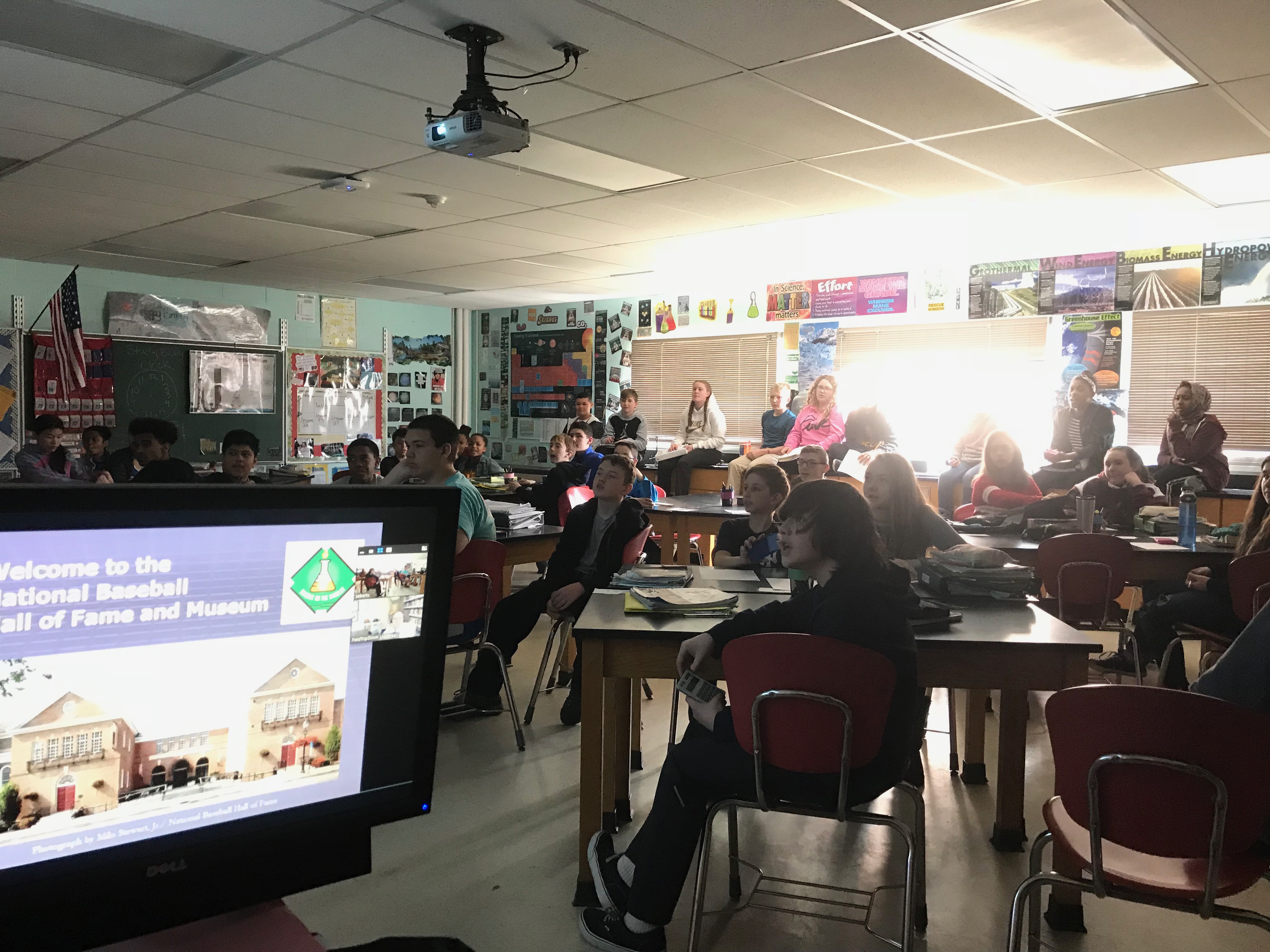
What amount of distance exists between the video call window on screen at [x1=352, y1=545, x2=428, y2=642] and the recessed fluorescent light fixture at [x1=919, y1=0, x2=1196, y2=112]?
2780mm

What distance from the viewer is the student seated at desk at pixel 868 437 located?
26.1 ft

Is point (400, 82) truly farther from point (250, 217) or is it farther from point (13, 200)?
point (13, 200)

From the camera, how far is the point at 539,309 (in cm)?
1084

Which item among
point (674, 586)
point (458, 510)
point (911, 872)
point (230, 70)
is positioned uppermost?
point (230, 70)

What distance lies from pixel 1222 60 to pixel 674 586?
2626 millimetres

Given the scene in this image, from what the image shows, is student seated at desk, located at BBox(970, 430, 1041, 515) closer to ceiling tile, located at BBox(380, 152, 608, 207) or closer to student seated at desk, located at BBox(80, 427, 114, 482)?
ceiling tile, located at BBox(380, 152, 608, 207)

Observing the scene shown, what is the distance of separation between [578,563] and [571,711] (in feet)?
2.10

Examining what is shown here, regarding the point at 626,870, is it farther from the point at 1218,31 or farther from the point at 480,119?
the point at 1218,31

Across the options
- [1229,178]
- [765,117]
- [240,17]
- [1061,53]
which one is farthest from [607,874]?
[1229,178]

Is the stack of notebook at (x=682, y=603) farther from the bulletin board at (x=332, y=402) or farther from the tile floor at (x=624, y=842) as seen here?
the bulletin board at (x=332, y=402)

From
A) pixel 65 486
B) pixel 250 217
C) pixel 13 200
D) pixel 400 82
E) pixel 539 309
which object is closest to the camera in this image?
pixel 65 486

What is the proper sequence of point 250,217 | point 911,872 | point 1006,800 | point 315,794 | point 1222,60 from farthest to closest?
point 250,217 → point 1222,60 → point 1006,800 → point 911,872 → point 315,794

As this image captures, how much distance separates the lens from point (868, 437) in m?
7.99

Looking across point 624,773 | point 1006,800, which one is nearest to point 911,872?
point 1006,800
